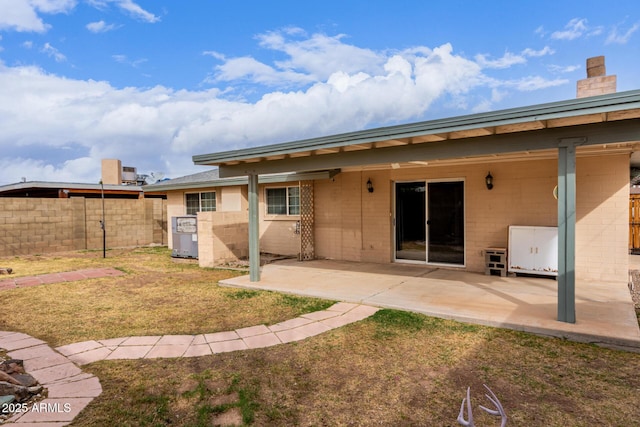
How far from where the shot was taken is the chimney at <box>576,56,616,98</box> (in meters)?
7.23

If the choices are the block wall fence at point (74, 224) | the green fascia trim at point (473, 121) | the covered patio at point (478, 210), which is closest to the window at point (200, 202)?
the block wall fence at point (74, 224)

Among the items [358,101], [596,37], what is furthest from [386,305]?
[358,101]

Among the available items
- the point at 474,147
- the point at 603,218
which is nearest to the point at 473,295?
the point at 474,147

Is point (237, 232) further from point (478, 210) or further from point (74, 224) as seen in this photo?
point (74, 224)

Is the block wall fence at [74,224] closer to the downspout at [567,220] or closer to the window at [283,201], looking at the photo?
the window at [283,201]

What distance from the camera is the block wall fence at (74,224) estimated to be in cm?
1225

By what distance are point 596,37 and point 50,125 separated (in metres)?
23.2

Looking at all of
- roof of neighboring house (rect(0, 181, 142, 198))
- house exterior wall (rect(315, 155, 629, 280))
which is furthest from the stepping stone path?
roof of neighboring house (rect(0, 181, 142, 198))

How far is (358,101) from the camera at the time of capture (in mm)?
16984

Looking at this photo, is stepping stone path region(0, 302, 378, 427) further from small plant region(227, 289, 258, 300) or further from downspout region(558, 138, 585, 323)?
downspout region(558, 138, 585, 323)

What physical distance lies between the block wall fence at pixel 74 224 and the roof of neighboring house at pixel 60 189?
2301 mm

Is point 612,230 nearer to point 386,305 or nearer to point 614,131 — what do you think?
point 614,131

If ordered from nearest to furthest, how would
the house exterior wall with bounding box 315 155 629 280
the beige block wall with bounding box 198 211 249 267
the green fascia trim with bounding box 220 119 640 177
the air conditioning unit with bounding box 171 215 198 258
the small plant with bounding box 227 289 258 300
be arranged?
1. the green fascia trim with bounding box 220 119 640 177
2. the small plant with bounding box 227 289 258 300
3. the house exterior wall with bounding box 315 155 629 280
4. the beige block wall with bounding box 198 211 249 267
5. the air conditioning unit with bounding box 171 215 198 258

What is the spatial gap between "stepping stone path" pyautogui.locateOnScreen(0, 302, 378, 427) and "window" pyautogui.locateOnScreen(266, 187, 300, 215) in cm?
617
